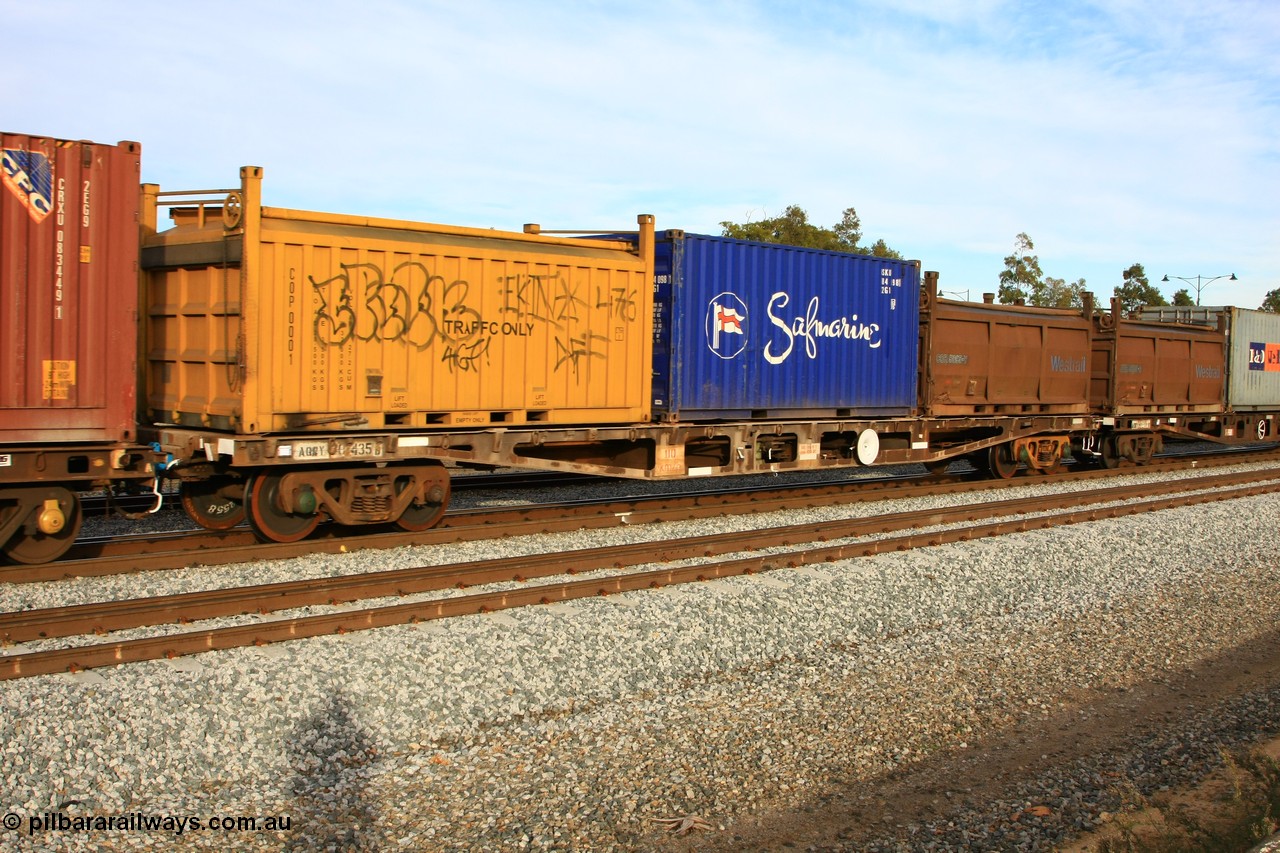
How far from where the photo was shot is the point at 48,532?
30.1 feet

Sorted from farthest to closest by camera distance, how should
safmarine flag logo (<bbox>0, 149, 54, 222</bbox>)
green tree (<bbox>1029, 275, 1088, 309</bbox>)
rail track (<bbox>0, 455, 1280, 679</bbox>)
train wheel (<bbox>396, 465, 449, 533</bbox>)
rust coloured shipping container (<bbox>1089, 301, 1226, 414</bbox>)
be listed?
1. green tree (<bbox>1029, 275, 1088, 309</bbox>)
2. rust coloured shipping container (<bbox>1089, 301, 1226, 414</bbox>)
3. train wheel (<bbox>396, 465, 449, 533</bbox>)
4. safmarine flag logo (<bbox>0, 149, 54, 222</bbox>)
5. rail track (<bbox>0, 455, 1280, 679</bbox>)

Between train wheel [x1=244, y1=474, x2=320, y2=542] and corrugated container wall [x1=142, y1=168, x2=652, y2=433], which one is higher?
corrugated container wall [x1=142, y1=168, x2=652, y2=433]

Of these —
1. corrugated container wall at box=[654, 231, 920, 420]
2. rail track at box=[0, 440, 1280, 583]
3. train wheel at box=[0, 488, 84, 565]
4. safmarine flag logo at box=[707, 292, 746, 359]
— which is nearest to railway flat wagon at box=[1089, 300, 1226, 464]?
rail track at box=[0, 440, 1280, 583]

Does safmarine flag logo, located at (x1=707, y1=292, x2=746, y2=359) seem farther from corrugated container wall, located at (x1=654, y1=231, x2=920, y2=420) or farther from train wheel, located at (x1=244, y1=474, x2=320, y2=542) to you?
train wheel, located at (x1=244, y1=474, x2=320, y2=542)

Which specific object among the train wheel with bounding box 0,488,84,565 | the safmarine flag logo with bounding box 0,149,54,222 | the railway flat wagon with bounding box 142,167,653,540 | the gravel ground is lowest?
the gravel ground

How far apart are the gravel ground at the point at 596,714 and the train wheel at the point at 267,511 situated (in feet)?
2.58

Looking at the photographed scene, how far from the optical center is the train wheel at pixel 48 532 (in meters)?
9.14

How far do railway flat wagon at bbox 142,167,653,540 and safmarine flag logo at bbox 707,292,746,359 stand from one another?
1891 mm

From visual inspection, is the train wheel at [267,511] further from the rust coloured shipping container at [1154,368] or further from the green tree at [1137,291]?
the green tree at [1137,291]

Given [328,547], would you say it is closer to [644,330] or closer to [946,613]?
[644,330]

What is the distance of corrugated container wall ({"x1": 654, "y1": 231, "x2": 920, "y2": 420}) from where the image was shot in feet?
44.0

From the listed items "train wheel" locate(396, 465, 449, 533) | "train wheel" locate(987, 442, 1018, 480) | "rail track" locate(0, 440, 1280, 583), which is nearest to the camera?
"rail track" locate(0, 440, 1280, 583)

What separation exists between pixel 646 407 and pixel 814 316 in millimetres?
3254

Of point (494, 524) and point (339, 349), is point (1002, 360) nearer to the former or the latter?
point (494, 524)
